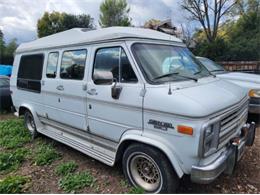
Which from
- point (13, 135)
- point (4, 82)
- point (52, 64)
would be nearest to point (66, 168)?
point (52, 64)

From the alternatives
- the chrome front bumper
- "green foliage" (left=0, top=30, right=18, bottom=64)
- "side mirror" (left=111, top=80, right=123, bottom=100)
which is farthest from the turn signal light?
"green foliage" (left=0, top=30, right=18, bottom=64)

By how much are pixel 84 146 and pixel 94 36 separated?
1926mm

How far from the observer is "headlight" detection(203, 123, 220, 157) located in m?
2.59

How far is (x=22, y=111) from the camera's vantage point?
6.15m

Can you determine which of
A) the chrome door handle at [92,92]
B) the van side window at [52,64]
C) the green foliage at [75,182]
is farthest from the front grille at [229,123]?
the van side window at [52,64]

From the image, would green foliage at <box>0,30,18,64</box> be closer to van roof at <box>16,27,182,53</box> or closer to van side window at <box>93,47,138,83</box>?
van roof at <box>16,27,182,53</box>

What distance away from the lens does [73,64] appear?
13.8ft

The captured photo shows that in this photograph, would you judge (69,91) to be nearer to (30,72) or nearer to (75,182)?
(75,182)

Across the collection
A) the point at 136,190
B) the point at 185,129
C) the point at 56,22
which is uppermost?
the point at 56,22

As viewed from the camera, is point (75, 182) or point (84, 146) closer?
point (75, 182)

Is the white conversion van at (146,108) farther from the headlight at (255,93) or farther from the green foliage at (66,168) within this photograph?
the headlight at (255,93)

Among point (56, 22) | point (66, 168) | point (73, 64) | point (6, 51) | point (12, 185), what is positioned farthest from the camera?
point (56, 22)

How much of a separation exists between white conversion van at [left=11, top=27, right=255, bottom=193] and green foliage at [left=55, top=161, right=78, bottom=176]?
13.4 inches

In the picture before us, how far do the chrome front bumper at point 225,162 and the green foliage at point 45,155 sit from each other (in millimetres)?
2936
